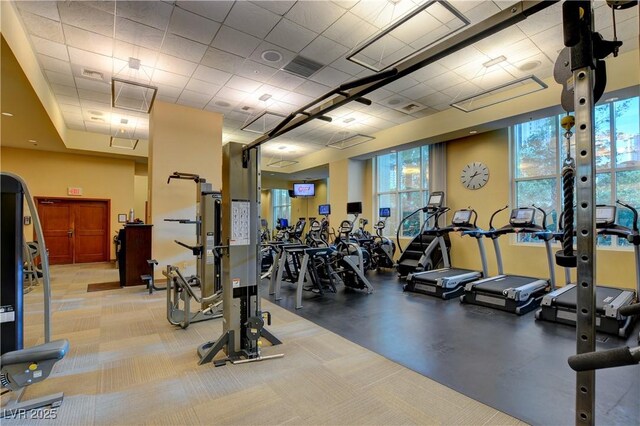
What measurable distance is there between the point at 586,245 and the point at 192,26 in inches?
191

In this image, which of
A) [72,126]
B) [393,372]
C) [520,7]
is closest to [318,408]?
[393,372]

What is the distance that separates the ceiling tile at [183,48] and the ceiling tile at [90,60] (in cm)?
109

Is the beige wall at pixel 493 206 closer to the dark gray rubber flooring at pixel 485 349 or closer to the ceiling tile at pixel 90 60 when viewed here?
the dark gray rubber flooring at pixel 485 349

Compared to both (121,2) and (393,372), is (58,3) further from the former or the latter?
(393,372)

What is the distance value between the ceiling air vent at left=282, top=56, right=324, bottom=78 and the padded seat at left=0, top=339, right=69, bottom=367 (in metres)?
4.67

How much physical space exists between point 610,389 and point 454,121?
19.1 feet

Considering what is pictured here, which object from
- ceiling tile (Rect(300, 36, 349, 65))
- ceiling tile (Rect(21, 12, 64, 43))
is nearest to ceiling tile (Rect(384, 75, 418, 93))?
ceiling tile (Rect(300, 36, 349, 65))

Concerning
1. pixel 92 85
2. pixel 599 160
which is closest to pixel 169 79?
pixel 92 85

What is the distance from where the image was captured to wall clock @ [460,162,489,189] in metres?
7.30

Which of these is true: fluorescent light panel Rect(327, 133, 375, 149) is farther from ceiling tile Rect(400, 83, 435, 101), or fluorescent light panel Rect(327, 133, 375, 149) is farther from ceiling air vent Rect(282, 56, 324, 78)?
ceiling air vent Rect(282, 56, 324, 78)

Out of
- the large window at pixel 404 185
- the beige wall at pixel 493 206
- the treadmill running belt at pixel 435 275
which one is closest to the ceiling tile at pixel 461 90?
the beige wall at pixel 493 206

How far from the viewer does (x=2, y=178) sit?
2.24m

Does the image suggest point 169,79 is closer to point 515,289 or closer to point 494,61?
point 494,61

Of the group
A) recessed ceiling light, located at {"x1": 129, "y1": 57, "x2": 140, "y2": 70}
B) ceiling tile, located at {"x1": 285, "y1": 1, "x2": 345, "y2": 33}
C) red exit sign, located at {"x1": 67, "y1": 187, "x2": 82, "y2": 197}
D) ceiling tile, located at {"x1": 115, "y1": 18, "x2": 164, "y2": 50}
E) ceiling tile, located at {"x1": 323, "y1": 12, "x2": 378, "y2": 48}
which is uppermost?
ceiling tile, located at {"x1": 285, "y1": 1, "x2": 345, "y2": 33}
